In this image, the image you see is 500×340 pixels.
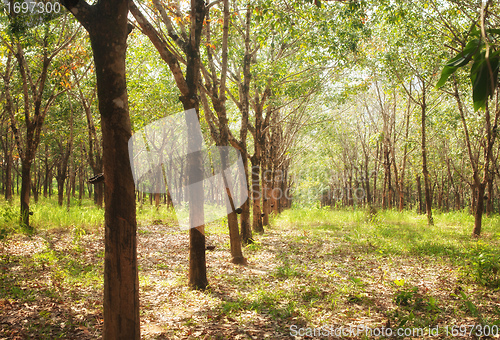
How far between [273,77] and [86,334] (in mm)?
8343

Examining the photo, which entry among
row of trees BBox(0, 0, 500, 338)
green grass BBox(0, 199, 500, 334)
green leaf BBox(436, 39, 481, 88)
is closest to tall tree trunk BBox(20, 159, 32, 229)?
row of trees BBox(0, 0, 500, 338)

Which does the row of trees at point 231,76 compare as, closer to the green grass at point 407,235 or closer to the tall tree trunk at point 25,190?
the tall tree trunk at point 25,190

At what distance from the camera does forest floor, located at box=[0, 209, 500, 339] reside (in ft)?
14.4

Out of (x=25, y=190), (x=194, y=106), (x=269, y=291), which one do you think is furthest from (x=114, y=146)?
(x=25, y=190)

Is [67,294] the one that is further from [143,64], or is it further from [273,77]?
[143,64]

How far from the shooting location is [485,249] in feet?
25.0

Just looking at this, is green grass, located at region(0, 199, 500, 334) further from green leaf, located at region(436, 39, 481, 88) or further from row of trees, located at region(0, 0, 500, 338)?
green leaf, located at region(436, 39, 481, 88)

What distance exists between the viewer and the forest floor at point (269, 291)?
4391 mm

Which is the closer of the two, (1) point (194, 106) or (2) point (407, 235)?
(1) point (194, 106)

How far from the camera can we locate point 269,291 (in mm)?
6117

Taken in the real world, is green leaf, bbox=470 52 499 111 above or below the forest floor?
above

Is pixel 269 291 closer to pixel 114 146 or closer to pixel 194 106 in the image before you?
pixel 194 106

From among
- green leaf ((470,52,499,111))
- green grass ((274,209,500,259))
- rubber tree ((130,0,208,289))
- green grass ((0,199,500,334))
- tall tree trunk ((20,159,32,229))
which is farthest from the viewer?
tall tree trunk ((20,159,32,229))

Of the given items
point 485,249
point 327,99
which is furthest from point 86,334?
point 327,99
